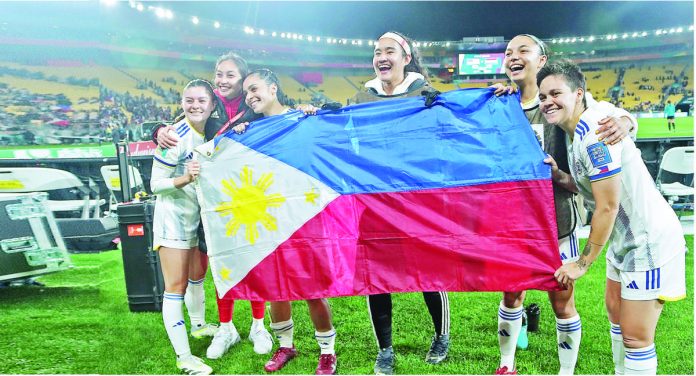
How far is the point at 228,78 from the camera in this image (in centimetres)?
275

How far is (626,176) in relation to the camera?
6.37 ft

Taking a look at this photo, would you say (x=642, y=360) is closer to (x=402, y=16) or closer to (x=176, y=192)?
(x=176, y=192)

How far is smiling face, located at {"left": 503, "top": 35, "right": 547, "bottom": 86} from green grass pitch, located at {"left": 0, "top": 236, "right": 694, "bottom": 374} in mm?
1577

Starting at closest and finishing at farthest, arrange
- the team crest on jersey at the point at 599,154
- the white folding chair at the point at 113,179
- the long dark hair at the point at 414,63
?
the team crest on jersey at the point at 599,154 → the long dark hair at the point at 414,63 → the white folding chair at the point at 113,179

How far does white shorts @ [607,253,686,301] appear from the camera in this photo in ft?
6.29

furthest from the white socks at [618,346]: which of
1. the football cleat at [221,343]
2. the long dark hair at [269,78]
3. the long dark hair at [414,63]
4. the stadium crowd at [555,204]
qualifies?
the football cleat at [221,343]

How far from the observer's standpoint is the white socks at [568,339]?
2385 mm

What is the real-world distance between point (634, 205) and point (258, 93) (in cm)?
178

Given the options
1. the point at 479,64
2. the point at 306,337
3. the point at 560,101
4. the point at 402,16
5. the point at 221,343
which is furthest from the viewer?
the point at 402,16

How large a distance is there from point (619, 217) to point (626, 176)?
0.55 ft

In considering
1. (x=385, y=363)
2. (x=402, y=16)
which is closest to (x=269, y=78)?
(x=385, y=363)

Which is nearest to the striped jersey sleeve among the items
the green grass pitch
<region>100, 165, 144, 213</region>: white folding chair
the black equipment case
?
the green grass pitch

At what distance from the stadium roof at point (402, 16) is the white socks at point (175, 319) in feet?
Answer: 39.1

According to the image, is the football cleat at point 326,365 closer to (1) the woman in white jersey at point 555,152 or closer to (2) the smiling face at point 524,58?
(1) the woman in white jersey at point 555,152
